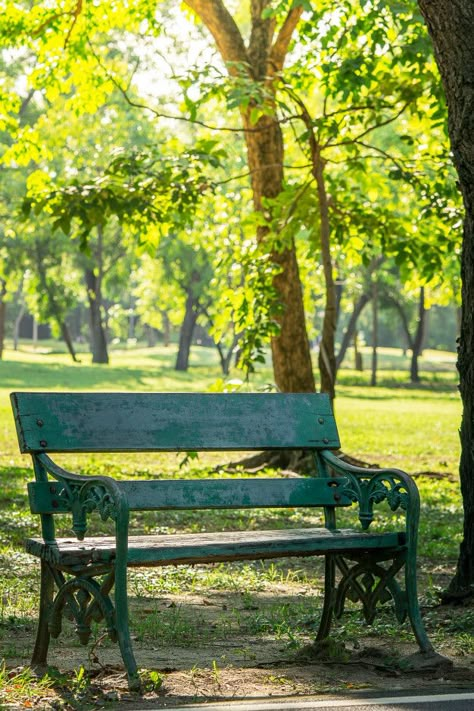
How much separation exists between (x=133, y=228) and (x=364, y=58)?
12.1ft

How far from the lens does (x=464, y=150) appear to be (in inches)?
254

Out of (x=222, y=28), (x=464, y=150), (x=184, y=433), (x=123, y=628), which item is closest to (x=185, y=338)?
(x=222, y=28)

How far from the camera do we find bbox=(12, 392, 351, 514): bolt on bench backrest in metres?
5.20

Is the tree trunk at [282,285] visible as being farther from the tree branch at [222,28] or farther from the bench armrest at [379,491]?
the bench armrest at [379,491]

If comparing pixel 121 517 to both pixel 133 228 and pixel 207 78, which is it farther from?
pixel 133 228

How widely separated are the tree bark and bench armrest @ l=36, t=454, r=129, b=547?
9.99m

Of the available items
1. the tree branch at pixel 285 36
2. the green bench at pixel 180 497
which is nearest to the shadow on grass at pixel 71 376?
the tree branch at pixel 285 36

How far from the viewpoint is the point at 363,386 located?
45.8 meters

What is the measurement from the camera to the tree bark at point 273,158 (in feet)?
49.2

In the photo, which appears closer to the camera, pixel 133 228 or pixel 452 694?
pixel 452 694

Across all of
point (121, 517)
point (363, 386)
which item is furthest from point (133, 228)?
point (363, 386)

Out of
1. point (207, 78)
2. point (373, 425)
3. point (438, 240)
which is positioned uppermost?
point (207, 78)

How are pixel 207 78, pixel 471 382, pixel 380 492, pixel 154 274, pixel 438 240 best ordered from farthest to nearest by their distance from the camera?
pixel 154 274 < pixel 438 240 < pixel 207 78 < pixel 471 382 < pixel 380 492

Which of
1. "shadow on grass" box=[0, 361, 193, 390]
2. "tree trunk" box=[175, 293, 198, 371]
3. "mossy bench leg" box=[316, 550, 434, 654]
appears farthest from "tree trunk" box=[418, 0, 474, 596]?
"tree trunk" box=[175, 293, 198, 371]
